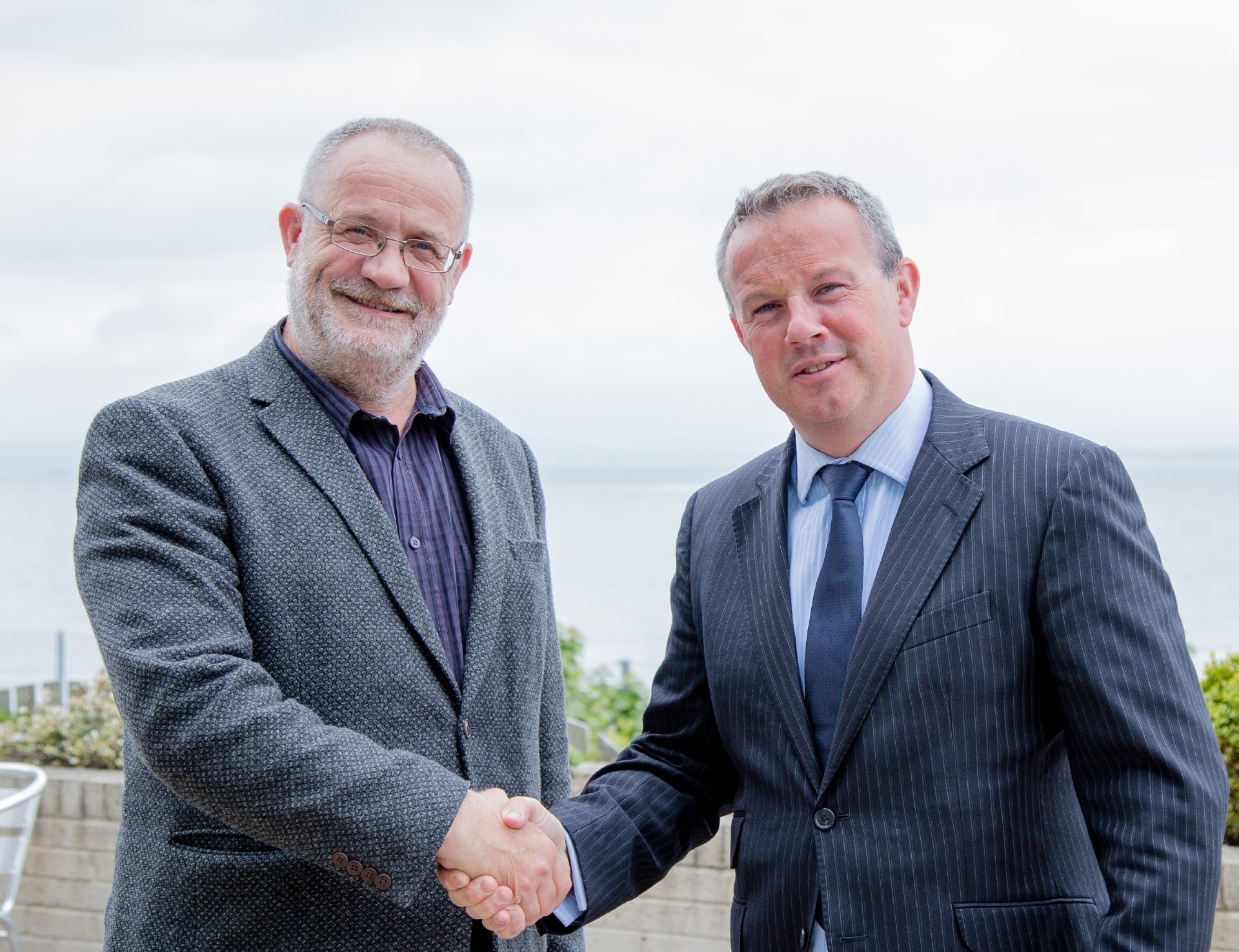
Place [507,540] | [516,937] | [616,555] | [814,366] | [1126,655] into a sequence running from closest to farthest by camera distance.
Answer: [1126,655], [814,366], [516,937], [507,540], [616,555]

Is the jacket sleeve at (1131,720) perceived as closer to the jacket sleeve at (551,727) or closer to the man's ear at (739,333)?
the man's ear at (739,333)

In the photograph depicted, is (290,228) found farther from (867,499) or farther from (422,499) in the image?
(867,499)

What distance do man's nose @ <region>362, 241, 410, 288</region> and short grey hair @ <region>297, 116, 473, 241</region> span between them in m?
0.20

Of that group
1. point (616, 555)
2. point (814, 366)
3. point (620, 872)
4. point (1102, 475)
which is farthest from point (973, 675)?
point (616, 555)

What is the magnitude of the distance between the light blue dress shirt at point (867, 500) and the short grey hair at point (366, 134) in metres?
0.96

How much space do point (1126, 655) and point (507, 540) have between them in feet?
3.71

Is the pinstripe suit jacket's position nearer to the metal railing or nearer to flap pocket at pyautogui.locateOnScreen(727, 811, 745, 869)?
flap pocket at pyautogui.locateOnScreen(727, 811, 745, 869)

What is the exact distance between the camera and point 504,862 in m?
1.83

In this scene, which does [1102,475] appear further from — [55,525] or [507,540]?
[55,525]

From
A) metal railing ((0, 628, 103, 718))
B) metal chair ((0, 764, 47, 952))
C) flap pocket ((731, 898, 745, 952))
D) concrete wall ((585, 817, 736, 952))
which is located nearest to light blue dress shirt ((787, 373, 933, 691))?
flap pocket ((731, 898, 745, 952))

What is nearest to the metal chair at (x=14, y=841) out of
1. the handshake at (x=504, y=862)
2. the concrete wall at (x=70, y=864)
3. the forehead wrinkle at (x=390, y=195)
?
the concrete wall at (x=70, y=864)

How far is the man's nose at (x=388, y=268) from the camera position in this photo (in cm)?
201

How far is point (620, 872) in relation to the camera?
6.88ft

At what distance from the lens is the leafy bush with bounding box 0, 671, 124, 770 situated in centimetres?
395
